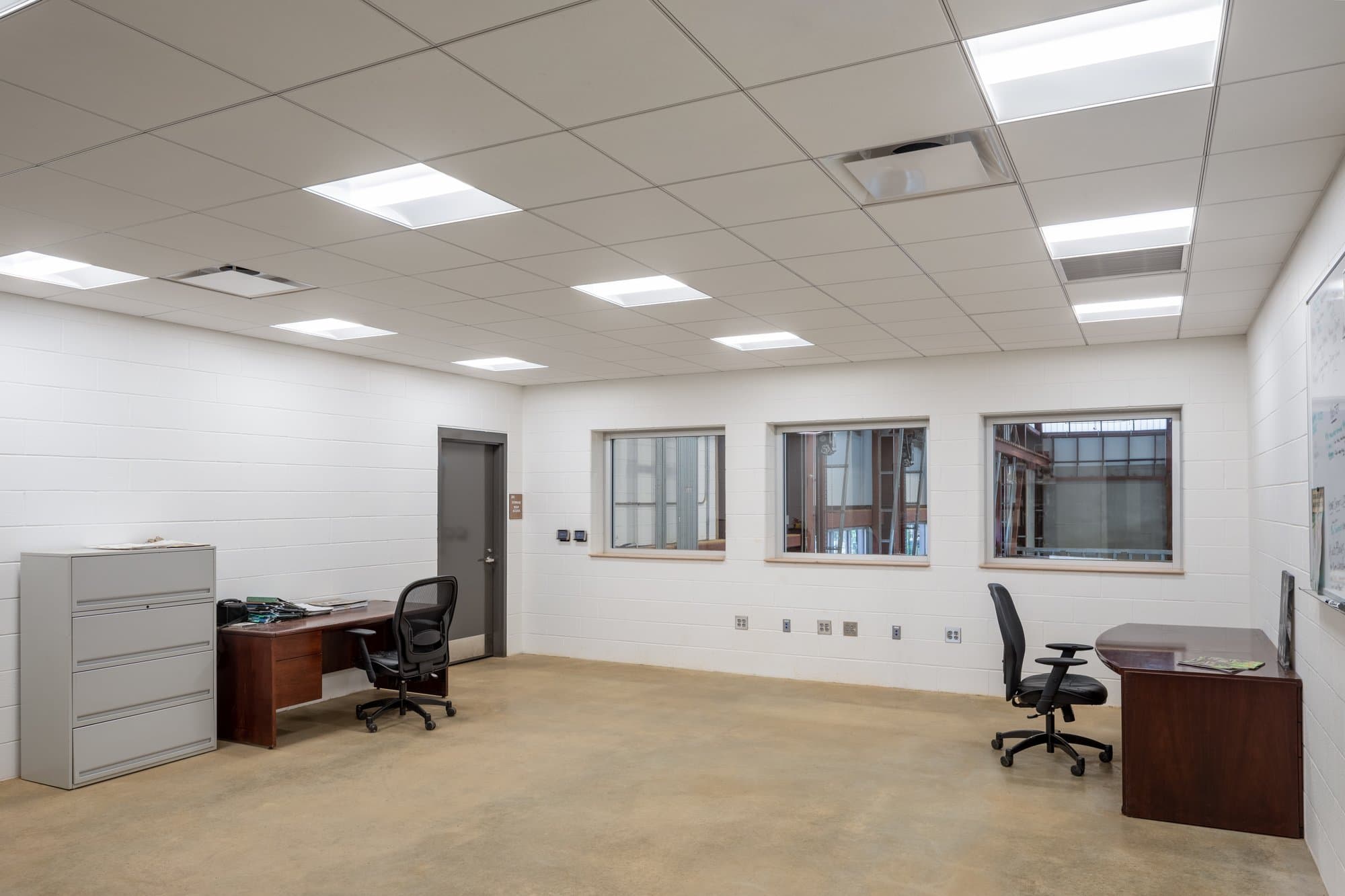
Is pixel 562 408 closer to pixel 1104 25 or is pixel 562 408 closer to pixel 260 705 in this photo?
pixel 260 705

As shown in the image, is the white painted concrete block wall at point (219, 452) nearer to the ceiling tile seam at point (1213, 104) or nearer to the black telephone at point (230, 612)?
the black telephone at point (230, 612)

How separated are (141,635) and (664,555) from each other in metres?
4.08

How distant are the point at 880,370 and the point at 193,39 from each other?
5.53m

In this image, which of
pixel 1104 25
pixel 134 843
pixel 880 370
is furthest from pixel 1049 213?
pixel 134 843

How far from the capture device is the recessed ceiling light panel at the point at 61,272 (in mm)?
4160

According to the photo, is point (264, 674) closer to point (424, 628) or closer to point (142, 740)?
point (142, 740)

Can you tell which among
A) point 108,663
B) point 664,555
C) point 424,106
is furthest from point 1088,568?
point 108,663

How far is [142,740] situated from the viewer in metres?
4.70

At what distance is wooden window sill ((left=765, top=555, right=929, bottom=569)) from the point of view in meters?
6.77

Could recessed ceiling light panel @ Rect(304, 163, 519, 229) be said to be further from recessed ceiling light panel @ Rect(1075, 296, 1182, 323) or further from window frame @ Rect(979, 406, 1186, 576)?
window frame @ Rect(979, 406, 1186, 576)

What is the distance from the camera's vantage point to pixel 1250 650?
14.3 feet

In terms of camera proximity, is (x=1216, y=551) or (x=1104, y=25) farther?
(x=1216, y=551)

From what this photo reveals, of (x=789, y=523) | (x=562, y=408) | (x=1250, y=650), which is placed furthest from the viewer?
(x=562, y=408)

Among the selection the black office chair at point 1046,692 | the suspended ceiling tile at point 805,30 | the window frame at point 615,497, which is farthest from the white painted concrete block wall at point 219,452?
the black office chair at point 1046,692
